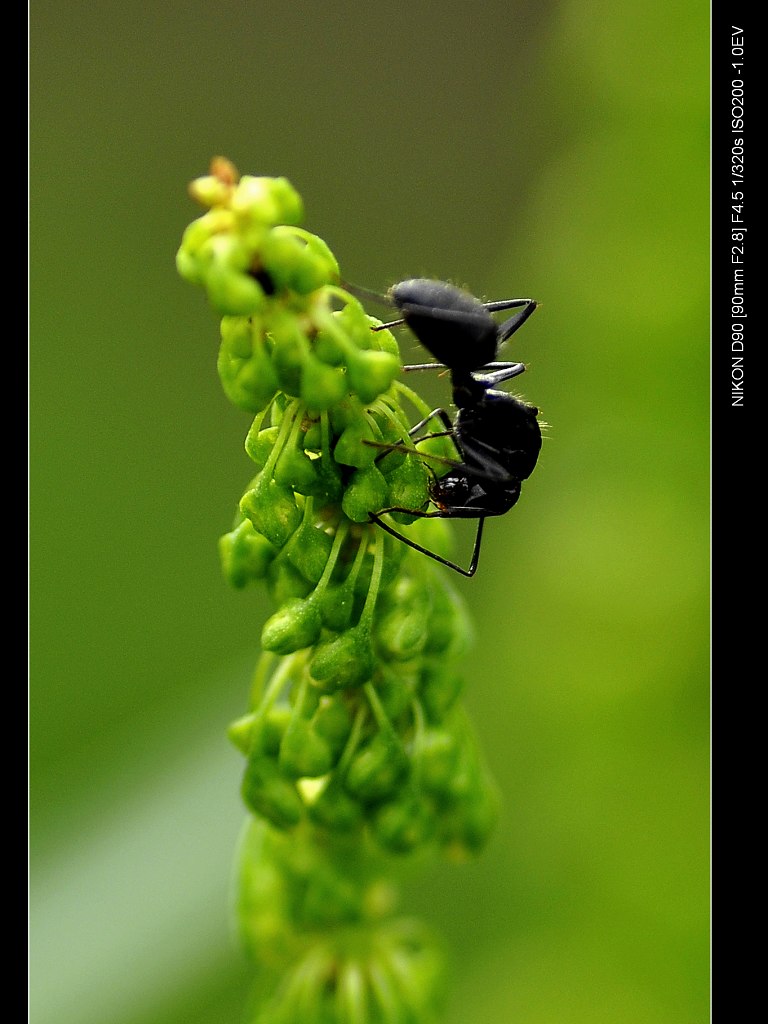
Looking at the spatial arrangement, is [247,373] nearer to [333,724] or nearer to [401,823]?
[333,724]

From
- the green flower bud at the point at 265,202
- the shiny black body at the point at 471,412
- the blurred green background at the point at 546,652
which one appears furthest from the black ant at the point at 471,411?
the blurred green background at the point at 546,652

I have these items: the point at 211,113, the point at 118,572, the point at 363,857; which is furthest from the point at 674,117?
the point at 211,113

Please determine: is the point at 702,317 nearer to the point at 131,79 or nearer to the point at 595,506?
the point at 595,506

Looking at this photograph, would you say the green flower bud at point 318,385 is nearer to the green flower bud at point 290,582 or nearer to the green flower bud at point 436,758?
the green flower bud at point 290,582

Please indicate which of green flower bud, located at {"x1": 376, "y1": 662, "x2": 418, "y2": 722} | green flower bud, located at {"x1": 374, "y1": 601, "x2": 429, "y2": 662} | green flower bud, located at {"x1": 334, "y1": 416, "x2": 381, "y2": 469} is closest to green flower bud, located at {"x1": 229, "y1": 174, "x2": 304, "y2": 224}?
green flower bud, located at {"x1": 334, "y1": 416, "x2": 381, "y2": 469}
